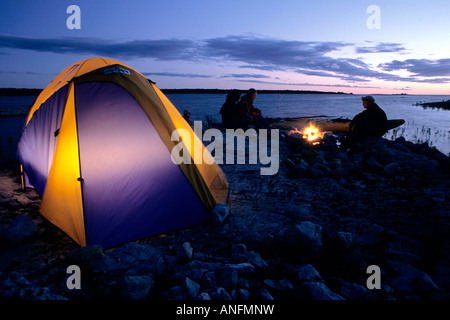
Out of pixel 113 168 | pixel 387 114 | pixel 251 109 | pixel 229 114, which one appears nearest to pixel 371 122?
pixel 251 109

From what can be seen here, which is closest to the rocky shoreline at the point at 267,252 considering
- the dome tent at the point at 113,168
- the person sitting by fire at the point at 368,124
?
the dome tent at the point at 113,168

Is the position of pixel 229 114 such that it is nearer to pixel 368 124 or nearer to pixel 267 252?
pixel 368 124

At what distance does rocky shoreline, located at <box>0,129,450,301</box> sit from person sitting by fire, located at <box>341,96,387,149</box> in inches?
146

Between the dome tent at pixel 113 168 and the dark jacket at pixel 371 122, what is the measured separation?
719cm

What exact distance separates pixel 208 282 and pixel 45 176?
11.0 ft

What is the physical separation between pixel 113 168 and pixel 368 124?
855 centimetres

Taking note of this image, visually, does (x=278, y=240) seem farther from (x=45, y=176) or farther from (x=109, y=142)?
(x=45, y=176)

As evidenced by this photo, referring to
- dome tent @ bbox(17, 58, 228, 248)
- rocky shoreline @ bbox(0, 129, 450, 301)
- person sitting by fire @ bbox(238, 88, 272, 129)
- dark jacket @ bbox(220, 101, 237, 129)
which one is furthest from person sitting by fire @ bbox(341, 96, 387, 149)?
dome tent @ bbox(17, 58, 228, 248)

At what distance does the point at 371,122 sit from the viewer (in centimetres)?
904

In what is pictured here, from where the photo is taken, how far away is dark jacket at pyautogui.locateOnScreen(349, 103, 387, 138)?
8.89 meters

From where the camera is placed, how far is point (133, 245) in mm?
3494

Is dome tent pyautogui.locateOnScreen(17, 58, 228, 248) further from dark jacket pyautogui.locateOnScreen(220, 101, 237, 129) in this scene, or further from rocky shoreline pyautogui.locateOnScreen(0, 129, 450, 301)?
dark jacket pyautogui.locateOnScreen(220, 101, 237, 129)
